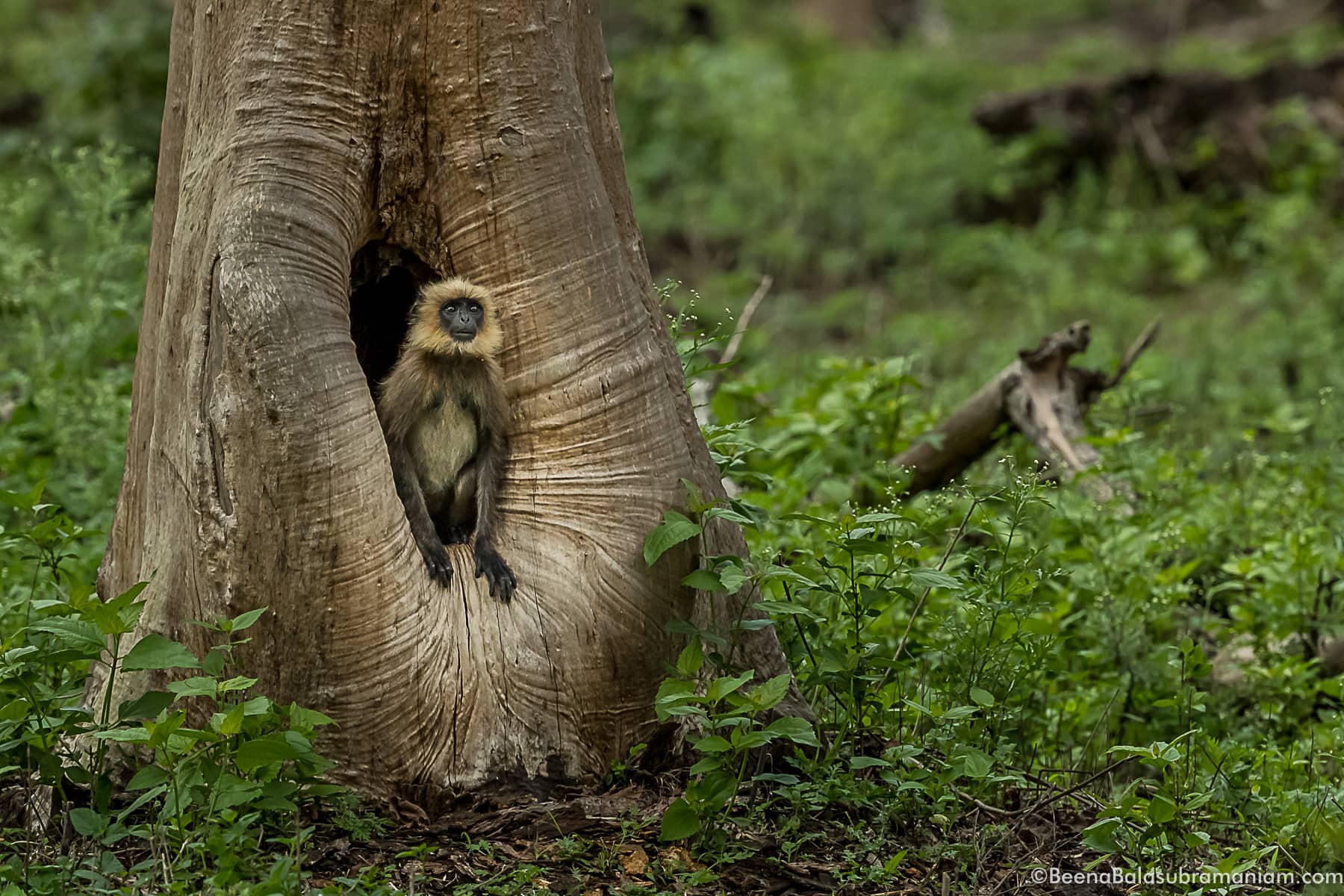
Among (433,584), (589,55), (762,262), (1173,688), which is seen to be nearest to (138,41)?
(762,262)

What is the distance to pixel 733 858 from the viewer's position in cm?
364

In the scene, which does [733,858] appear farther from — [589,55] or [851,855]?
[589,55]

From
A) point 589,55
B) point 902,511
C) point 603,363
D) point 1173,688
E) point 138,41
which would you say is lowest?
point 1173,688

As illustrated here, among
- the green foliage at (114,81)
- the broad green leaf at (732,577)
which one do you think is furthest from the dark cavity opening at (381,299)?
the green foliage at (114,81)

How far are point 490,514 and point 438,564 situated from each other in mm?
238

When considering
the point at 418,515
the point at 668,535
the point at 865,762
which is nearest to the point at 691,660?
the point at 668,535

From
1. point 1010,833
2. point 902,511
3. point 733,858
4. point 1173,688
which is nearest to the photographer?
point 733,858

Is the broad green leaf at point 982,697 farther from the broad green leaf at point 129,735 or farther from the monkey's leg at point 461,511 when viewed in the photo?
the broad green leaf at point 129,735

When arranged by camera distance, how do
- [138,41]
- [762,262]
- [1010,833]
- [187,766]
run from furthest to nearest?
[762,262], [138,41], [1010,833], [187,766]

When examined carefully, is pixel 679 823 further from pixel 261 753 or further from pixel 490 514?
pixel 490 514

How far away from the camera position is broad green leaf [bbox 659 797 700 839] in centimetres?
353

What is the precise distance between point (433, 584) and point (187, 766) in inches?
36.6

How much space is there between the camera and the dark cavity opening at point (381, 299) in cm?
458

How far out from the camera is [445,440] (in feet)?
16.1
